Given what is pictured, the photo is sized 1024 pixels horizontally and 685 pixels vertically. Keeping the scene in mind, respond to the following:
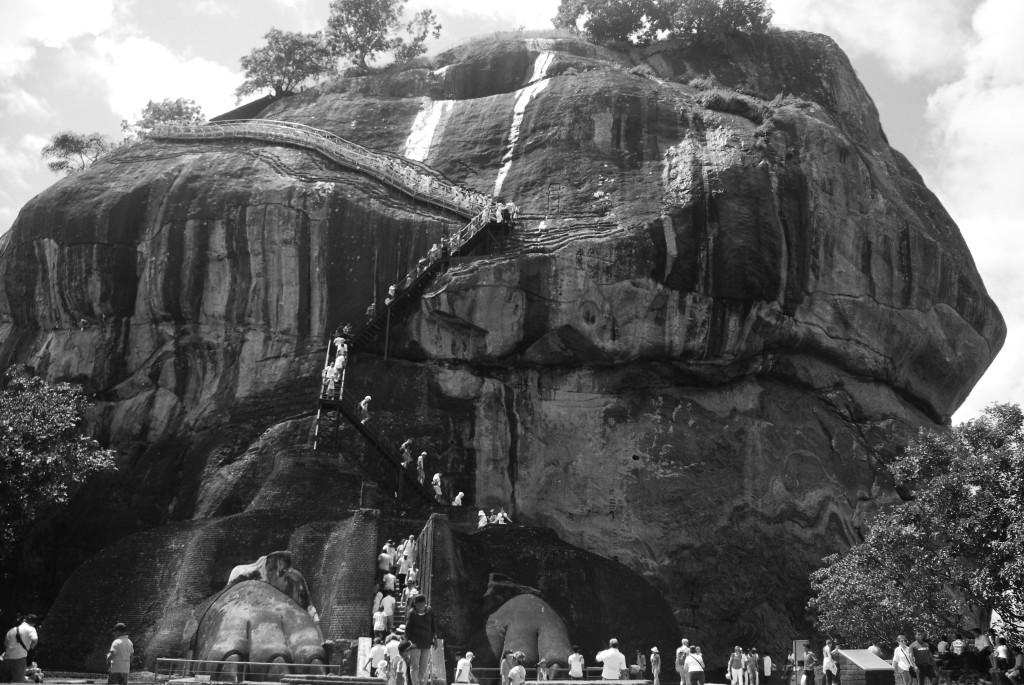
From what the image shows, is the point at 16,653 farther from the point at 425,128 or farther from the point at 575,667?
the point at 425,128

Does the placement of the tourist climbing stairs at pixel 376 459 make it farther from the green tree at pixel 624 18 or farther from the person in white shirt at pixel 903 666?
the green tree at pixel 624 18

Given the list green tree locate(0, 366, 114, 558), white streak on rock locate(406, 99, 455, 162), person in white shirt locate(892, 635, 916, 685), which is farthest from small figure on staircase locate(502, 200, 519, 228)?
person in white shirt locate(892, 635, 916, 685)

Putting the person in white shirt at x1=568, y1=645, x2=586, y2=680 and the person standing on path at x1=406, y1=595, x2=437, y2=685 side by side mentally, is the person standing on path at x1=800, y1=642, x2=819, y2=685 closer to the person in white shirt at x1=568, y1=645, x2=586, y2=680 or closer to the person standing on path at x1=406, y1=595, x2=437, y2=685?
the person in white shirt at x1=568, y1=645, x2=586, y2=680

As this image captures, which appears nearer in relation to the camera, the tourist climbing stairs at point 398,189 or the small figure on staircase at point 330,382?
the tourist climbing stairs at point 398,189

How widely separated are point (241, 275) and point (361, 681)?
2128cm

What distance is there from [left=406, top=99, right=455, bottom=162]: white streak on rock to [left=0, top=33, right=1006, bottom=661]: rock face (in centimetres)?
78

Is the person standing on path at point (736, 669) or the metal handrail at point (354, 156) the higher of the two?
the metal handrail at point (354, 156)

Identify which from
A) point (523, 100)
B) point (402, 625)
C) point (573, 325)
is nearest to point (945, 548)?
point (402, 625)

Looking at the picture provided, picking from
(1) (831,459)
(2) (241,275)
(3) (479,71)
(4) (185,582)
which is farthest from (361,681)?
(3) (479,71)

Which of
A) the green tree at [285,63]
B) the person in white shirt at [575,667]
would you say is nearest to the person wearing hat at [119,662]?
the person in white shirt at [575,667]

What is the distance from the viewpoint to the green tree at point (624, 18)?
164ft

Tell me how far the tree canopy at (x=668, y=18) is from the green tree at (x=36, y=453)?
26.5 meters

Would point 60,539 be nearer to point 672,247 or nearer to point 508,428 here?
point 508,428

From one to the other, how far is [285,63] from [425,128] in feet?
30.1
